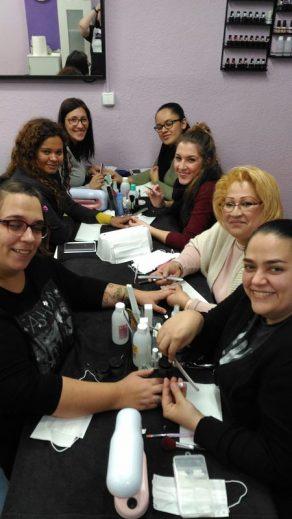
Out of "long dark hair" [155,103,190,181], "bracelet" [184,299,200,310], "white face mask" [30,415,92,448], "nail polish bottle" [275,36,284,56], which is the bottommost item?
"white face mask" [30,415,92,448]

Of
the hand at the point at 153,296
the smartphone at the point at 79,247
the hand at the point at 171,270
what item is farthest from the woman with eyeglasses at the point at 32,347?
the smartphone at the point at 79,247

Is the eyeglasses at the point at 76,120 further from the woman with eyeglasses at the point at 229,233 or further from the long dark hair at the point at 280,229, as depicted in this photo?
the long dark hair at the point at 280,229

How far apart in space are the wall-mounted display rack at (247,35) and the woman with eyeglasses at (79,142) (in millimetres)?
1269

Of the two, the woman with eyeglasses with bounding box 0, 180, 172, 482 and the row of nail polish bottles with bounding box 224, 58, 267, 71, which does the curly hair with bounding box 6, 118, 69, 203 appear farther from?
the row of nail polish bottles with bounding box 224, 58, 267, 71

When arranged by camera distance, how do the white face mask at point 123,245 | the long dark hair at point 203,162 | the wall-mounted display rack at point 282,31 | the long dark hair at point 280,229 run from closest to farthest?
the long dark hair at point 280,229 < the white face mask at point 123,245 < the long dark hair at point 203,162 < the wall-mounted display rack at point 282,31

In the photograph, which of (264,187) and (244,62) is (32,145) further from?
(244,62)

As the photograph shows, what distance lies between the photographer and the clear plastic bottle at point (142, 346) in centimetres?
125

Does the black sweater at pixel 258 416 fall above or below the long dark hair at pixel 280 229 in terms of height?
below

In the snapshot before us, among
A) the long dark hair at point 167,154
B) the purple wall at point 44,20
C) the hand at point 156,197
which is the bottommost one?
the hand at point 156,197

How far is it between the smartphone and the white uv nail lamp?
1333 millimetres

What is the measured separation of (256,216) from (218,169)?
0.81 metres

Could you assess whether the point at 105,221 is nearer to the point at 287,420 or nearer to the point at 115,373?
the point at 115,373

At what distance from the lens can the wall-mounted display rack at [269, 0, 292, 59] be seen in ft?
9.95

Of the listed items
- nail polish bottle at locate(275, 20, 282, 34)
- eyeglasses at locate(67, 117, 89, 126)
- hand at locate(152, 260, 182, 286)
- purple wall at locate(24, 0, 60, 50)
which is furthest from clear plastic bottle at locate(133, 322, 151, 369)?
nail polish bottle at locate(275, 20, 282, 34)
